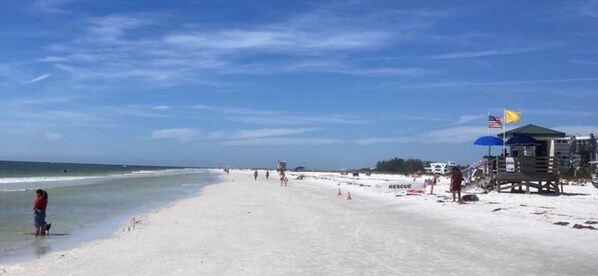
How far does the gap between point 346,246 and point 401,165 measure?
100267 millimetres

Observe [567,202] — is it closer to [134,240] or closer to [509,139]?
[509,139]

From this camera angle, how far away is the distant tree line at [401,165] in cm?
10494

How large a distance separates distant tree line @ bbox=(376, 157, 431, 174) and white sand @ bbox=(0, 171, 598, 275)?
86408 mm

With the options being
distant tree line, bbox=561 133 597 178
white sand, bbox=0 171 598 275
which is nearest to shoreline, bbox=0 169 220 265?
white sand, bbox=0 171 598 275

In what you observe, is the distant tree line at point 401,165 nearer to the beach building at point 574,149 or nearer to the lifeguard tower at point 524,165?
the beach building at point 574,149

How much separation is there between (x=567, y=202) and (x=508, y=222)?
344 inches

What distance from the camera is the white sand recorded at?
31.5 ft

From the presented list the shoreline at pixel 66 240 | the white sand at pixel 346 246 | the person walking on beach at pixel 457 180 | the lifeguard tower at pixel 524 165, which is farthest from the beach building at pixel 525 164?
the shoreline at pixel 66 240

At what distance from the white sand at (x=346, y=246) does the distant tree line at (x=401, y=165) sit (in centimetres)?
8641

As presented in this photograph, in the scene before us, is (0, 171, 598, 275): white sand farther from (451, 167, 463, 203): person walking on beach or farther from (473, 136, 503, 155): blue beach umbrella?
(473, 136, 503, 155): blue beach umbrella

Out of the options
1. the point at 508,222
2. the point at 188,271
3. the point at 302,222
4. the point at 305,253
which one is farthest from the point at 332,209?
the point at 188,271

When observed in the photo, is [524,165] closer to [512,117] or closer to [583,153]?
[512,117]

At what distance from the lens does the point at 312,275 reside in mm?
8984

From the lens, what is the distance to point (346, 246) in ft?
39.3
